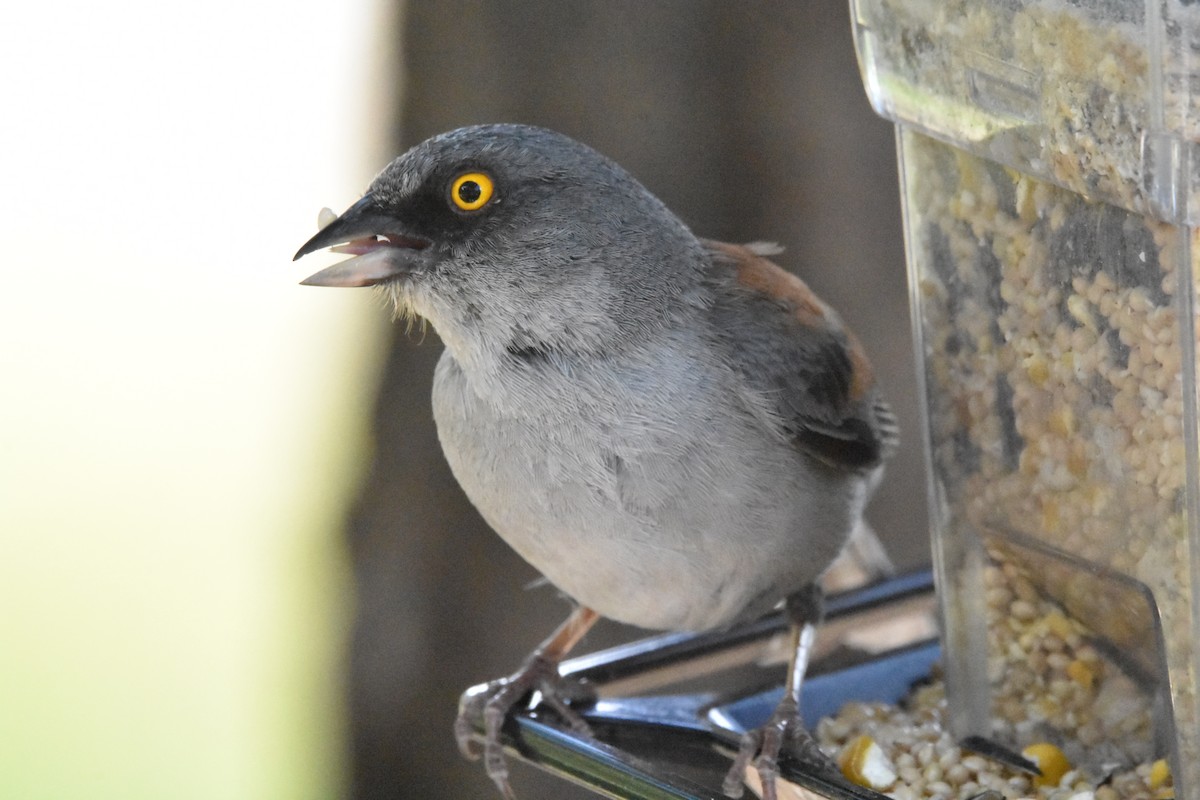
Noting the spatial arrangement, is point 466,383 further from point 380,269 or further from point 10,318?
point 10,318

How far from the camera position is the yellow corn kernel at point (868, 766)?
2748 millimetres

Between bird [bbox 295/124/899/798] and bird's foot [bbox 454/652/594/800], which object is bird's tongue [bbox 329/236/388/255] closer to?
bird [bbox 295/124/899/798]

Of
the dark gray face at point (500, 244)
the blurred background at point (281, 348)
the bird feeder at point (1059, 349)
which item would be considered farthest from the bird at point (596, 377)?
the blurred background at point (281, 348)

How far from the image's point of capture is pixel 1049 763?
2771 mm

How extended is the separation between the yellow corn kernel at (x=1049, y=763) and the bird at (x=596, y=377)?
0.40m

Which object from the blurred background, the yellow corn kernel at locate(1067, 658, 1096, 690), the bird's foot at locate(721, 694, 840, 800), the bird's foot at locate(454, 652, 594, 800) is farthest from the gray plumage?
the blurred background

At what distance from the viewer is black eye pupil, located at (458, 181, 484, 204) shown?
113 inches

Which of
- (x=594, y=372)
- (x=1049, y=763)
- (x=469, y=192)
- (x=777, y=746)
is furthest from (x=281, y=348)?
(x=1049, y=763)

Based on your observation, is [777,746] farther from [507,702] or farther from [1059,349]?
[1059,349]

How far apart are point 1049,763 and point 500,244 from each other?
139 cm

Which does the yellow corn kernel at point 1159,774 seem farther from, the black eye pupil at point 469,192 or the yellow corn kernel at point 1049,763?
the black eye pupil at point 469,192

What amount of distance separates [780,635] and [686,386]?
80cm

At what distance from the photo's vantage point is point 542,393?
284 centimetres

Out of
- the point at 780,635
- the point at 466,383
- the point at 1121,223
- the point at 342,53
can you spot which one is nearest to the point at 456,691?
the point at 780,635
